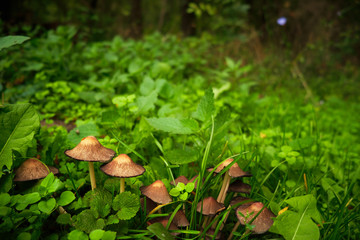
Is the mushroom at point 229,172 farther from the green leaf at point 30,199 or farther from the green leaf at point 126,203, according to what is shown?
the green leaf at point 30,199

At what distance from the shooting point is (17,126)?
4.21 ft

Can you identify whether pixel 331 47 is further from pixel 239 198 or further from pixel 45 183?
pixel 45 183

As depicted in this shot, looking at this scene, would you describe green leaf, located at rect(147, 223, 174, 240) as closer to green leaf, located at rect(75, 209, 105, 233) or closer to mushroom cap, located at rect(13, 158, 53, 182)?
green leaf, located at rect(75, 209, 105, 233)

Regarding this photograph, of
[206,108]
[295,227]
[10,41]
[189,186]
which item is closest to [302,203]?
[295,227]

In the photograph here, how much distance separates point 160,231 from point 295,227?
605mm

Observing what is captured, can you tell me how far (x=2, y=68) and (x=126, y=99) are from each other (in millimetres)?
1731

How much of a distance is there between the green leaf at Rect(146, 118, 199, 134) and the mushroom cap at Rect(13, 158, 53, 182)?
23.2 inches

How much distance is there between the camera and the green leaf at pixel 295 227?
1.10 m

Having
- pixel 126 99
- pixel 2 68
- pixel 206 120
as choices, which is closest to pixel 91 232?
pixel 206 120

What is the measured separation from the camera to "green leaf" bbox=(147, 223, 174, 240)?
1.03m

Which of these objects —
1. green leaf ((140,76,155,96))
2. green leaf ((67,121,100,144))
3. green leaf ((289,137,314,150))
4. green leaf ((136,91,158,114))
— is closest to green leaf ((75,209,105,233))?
green leaf ((67,121,100,144))

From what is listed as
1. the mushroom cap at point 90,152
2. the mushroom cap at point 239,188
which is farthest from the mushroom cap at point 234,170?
the mushroom cap at point 90,152

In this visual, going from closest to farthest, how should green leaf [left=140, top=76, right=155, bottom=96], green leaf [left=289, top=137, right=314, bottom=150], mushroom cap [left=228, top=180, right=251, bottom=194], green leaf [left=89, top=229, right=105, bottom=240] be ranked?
green leaf [left=89, top=229, right=105, bottom=240] < mushroom cap [left=228, top=180, right=251, bottom=194] < green leaf [left=289, top=137, right=314, bottom=150] < green leaf [left=140, top=76, right=155, bottom=96]

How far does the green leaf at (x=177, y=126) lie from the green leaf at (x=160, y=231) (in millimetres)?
538
